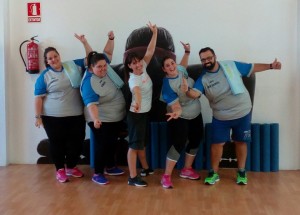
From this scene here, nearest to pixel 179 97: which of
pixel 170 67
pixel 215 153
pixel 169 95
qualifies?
pixel 169 95

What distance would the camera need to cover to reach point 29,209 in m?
2.85

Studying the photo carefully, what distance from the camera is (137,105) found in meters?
3.12

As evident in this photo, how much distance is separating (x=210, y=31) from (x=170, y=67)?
33.3 inches

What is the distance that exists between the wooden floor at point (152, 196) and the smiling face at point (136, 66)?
1.03 metres

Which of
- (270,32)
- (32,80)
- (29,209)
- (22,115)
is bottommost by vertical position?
(29,209)

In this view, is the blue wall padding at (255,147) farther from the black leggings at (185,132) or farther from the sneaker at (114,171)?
the sneaker at (114,171)

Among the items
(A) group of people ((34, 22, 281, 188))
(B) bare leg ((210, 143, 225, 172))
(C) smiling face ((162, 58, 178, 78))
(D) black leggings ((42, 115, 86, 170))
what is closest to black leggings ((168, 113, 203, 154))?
(A) group of people ((34, 22, 281, 188))

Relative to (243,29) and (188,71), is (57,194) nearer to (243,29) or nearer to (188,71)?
(188,71)

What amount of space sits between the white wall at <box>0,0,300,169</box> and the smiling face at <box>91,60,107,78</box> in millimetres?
680

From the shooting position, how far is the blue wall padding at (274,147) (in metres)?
3.74

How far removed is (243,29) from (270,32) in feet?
0.88

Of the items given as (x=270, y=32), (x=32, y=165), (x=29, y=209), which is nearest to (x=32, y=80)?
(x=32, y=165)

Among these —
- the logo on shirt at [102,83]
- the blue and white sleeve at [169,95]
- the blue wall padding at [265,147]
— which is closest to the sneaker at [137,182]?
the blue and white sleeve at [169,95]

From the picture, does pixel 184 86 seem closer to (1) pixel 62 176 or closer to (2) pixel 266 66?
Result: (2) pixel 266 66
